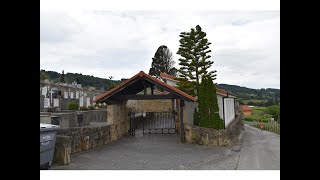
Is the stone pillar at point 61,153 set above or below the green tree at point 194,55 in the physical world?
below

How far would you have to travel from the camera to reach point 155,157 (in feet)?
40.2

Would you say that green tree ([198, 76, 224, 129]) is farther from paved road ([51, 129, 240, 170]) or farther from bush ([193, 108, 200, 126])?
paved road ([51, 129, 240, 170])

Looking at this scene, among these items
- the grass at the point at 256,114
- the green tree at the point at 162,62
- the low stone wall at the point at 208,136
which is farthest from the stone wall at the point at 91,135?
the grass at the point at 256,114

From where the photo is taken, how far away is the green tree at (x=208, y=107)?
53.8 feet

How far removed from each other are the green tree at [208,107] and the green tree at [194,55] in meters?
7.41

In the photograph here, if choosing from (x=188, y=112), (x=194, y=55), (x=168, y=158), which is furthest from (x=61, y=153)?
(x=194, y=55)

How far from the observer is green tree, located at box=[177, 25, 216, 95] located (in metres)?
24.5

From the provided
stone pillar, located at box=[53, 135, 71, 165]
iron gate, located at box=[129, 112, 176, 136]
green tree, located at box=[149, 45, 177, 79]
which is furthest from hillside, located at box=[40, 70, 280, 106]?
stone pillar, located at box=[53, 135, 71, 165]

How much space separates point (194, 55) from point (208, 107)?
29.4 ft

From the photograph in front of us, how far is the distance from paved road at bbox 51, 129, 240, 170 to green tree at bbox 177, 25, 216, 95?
9527mm

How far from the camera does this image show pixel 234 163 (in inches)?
442

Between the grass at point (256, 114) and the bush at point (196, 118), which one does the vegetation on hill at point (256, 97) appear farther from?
the bush at point (196, 118)
